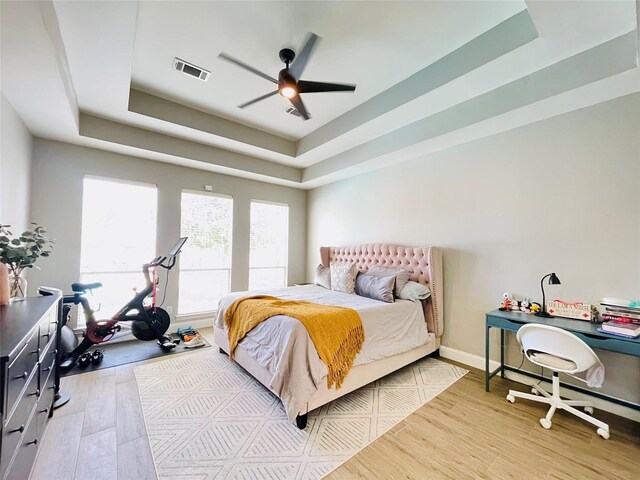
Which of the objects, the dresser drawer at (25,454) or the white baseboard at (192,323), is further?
the white baseboard at (192,323)

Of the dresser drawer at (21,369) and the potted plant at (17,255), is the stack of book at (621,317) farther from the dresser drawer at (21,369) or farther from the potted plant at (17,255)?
the potted plant at (17,255)

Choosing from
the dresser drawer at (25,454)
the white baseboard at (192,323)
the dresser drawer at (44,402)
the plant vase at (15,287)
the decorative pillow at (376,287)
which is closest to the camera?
the dresser drawer at (25,454)

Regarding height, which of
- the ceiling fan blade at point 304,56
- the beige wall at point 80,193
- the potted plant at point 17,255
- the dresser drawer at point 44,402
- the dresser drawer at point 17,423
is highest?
the ceiling fan blade at point 304,56

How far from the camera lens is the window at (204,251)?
4465 millimetres

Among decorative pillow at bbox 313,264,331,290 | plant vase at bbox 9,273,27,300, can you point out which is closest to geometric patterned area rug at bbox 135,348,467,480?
plant vase at bbox 9,273,27,300

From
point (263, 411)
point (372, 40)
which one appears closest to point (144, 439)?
point (263, 411)

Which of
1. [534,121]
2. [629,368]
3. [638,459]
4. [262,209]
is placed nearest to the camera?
[638,459]

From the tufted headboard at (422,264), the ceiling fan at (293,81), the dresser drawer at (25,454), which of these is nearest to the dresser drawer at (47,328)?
the dresser drawer at (25,454)

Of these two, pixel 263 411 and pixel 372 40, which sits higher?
pixel 372 40

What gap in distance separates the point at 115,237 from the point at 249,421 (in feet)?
10.9

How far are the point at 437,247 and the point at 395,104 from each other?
185cm

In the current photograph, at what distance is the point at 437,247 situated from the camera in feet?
11.7

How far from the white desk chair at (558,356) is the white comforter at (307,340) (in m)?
1.05

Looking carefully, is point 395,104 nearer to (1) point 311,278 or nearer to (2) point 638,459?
(2) point 638,459
